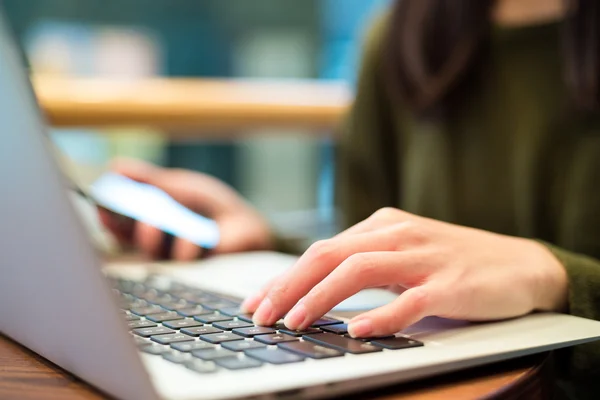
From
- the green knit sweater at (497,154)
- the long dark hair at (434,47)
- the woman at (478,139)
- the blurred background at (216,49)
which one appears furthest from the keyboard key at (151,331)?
the blurred background at (216,49)

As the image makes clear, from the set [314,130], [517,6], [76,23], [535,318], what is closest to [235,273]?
[535,318]

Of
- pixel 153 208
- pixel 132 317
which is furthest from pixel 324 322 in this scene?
pixel 153 208

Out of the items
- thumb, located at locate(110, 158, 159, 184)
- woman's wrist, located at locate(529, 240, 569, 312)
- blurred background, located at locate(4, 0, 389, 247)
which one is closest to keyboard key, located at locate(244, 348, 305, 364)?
woman's wrist, located at locate(529, 240, 569, 312)

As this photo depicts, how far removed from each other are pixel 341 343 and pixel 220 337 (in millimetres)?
66

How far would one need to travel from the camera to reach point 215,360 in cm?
39

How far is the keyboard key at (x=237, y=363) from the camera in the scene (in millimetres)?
380

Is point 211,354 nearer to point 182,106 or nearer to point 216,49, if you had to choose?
point 182,106

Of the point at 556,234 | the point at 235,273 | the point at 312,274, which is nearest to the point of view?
the point at 312,274

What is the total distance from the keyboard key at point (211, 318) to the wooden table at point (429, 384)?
0.09m

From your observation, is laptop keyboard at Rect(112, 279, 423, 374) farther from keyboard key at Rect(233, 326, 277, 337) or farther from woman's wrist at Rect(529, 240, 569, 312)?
woman's wrist at Rect(529, 240, 569, 312)

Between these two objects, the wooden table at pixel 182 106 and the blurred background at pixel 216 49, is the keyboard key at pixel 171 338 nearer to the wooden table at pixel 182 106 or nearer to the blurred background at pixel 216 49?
the wooden table at pixel 182 106

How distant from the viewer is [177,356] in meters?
0.40

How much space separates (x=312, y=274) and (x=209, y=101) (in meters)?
0.85

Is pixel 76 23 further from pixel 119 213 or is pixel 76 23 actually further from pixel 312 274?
pixel 312 274
